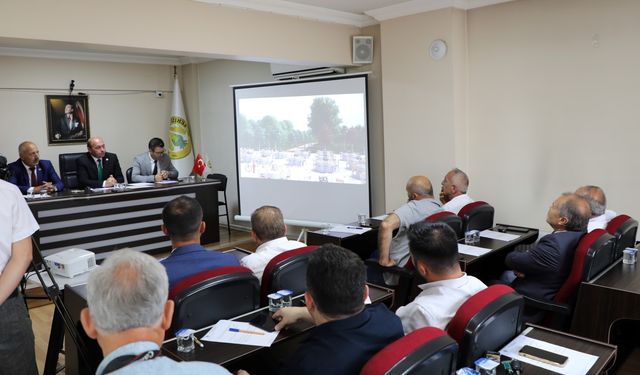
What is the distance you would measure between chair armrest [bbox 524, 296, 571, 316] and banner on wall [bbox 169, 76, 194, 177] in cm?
618

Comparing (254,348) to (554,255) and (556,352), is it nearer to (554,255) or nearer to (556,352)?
(556,352)

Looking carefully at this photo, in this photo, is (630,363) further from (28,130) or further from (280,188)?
(28,130)

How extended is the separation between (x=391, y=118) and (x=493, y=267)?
7.60 feet

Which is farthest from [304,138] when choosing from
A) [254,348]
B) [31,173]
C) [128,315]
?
→ [128,315]

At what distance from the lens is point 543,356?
1.80 meters

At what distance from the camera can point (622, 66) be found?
435 centimetres

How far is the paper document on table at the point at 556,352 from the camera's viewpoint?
1.71m

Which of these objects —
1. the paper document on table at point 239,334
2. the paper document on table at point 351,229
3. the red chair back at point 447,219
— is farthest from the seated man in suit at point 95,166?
the paper document on table at point 239,334

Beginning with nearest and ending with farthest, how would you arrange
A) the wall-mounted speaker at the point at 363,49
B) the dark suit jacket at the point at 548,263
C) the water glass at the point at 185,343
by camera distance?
the water glass at the point at 185,343 < the dark suit jacket at the point at 548,263 < the wall-mounted speaker at the point at 363,49

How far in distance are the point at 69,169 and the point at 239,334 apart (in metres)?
5.48

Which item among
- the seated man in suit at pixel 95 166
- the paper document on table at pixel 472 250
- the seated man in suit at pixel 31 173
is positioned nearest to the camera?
the paper document on table at pixel 472 250

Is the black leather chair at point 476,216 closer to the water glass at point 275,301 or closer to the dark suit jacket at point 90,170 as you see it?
the water glass at point 275,301

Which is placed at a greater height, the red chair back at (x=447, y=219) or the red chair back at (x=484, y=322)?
the red chair back at (x=447, y=219)

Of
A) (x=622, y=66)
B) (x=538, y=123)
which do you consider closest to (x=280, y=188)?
(x=538, y=123)
